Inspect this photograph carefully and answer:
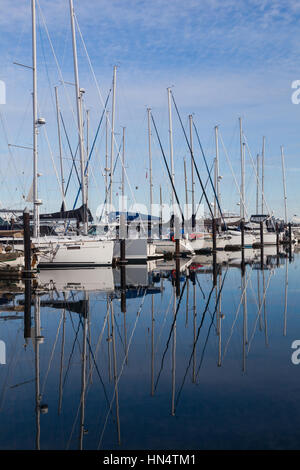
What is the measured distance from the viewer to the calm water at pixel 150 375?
7625 mm

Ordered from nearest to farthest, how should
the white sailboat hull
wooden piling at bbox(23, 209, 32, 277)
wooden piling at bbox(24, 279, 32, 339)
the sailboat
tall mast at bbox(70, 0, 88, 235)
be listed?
wooden piling at bbox(24, 279, 32, 339), wooden piling at bbox(23, 209, 32, 277), tall mast at bbox(70, 0, 88, 235), the sailboat, the white sailboat hull

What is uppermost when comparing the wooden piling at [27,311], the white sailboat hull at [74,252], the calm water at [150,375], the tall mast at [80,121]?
the tall mast at [80,121]

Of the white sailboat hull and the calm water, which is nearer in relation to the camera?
the calm water

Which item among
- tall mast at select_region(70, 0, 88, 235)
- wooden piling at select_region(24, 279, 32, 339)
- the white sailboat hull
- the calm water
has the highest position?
tall mast at select_region(70, 0, 88, 235)

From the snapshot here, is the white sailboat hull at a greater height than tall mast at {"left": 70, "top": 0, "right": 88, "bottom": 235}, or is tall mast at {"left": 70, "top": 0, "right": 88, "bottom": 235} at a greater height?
tall mast at {"left": 70, "top": 0, "right": 88, "bottom": 235}

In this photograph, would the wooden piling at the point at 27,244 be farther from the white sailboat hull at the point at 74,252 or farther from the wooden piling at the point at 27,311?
the white sailboat hull at the point at 74,252

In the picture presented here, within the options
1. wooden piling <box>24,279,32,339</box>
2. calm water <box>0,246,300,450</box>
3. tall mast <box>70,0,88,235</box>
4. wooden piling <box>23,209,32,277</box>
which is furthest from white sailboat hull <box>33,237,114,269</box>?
calm water <box>0,246,300,450</box>

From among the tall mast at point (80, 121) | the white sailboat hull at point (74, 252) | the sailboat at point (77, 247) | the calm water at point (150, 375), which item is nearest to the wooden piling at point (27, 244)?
the sailboat at point (77, 247)

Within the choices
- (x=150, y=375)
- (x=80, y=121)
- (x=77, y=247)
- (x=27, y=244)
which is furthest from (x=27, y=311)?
(x=80, y=121)

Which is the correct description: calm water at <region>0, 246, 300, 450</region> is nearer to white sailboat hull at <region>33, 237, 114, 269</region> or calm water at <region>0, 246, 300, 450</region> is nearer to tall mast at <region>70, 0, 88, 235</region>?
white sailboat hull at <region>33, 237, 114, 269</region>

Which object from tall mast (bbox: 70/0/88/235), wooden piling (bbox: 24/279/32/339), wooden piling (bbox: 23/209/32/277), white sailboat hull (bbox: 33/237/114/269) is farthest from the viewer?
white sailboat hull (bbox: 33/237/114/269)

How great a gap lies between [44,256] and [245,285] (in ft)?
52.7

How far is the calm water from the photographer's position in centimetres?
762
